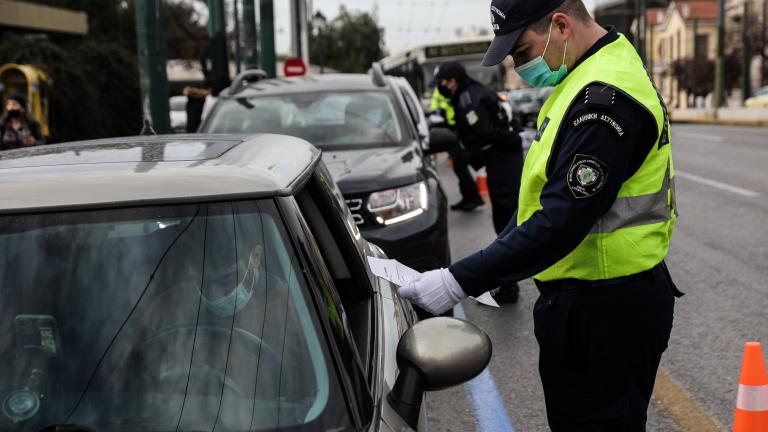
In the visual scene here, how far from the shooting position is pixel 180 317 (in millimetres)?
2342

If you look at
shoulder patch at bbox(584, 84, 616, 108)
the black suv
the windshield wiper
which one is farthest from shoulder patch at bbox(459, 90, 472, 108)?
the windshield wiper

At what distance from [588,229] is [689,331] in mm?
4084

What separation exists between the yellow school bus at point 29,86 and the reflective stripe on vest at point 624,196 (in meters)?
19.4

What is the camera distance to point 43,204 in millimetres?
2342

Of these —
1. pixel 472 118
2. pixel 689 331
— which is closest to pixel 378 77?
pixel 472 118

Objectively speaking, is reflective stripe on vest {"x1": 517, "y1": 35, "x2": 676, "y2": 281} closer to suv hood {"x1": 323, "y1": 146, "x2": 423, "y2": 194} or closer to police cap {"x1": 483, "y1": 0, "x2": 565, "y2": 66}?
police cap {"x1": 483, "y1": 0, "x2": 565, "y2": 66}

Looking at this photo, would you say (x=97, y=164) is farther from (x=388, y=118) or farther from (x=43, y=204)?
(x=388, y=118)

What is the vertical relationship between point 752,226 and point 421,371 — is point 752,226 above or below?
below

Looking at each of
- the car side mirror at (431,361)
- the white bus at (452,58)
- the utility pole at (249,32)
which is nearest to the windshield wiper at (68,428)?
the car side mirror at (431,361)

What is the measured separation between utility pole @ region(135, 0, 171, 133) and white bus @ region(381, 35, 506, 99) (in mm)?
14872

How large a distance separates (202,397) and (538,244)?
98 centimetres

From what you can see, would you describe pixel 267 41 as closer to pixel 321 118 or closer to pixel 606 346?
pixel 321 118

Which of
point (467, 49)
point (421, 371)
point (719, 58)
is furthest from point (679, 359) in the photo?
point (719, 58)

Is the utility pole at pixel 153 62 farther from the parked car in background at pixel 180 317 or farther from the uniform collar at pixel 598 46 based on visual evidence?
the parked car in background at pixel 180 317
